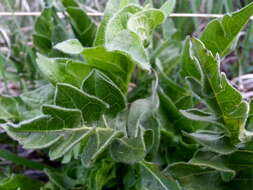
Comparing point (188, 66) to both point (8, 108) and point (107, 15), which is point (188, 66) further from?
point (8, 108)

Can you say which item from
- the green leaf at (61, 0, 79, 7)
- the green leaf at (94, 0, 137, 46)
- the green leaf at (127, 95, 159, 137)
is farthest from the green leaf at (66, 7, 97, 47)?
the green leaf at (127, 95, 159, 137)

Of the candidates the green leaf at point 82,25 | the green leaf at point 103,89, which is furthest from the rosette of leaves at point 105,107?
the green leaf at point 82,25

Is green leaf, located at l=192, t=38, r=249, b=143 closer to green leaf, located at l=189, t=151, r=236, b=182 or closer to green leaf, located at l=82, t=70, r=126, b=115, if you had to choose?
green leaf, located at l=189, t=151, r=236, b=182

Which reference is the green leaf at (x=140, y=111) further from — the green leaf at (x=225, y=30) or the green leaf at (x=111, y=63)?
the green leaf at (x=225, y=30)

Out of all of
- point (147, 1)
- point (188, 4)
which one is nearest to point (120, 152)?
point (147, 1)

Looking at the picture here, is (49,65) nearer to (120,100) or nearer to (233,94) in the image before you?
(120,100)

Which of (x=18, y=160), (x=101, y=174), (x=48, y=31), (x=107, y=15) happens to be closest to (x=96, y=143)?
(x=101, y=174)
